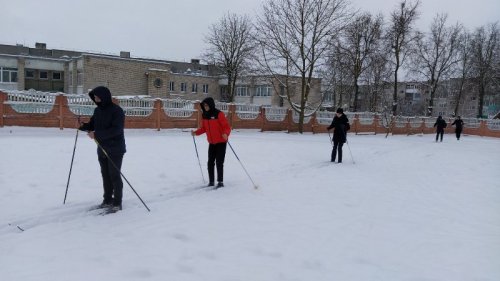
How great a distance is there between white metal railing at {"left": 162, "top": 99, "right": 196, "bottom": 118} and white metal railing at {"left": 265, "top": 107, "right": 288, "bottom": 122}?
5.14 meters

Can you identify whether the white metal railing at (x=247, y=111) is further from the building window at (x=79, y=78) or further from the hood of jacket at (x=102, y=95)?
the building window at (x=79, y=78)

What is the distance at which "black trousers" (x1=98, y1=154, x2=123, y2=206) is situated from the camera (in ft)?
18.5

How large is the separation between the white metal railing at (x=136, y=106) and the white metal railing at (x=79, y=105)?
135 centimetres

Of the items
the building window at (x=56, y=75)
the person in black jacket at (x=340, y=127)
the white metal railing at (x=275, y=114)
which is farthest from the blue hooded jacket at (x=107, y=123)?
the building window at (x=56, y=75)

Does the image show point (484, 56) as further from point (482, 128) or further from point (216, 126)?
point (216, 126)

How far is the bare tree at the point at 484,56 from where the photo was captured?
46.9m

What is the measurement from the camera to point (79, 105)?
1631 centimetres

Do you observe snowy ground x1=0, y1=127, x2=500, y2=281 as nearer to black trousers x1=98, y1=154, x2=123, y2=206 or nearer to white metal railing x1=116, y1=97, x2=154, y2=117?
black trousers x1=98, y1=154, x2=123, y2=206

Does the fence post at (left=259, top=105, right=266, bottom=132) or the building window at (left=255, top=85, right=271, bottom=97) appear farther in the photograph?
the building window at (left=255, top=85, right=271, bottom=97)

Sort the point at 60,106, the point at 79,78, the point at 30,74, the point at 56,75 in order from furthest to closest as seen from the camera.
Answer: the point at 56,75, the point at 30,74, the point at 79,78, the point at 60,106

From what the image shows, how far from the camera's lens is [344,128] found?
12.0 metres

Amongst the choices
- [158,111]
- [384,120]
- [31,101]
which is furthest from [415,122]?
[31,101]

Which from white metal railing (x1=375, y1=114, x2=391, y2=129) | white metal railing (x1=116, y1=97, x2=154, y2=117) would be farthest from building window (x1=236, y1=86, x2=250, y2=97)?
white metal railing (x1=116, y1=97, x2=154, y2=117)

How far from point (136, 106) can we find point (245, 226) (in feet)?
45.8
